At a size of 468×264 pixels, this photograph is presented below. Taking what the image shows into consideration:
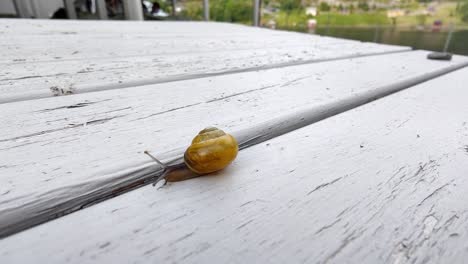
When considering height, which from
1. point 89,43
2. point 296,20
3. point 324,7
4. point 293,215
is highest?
point 324,7

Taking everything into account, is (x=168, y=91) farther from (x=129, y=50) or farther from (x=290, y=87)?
(x=129, y=50)

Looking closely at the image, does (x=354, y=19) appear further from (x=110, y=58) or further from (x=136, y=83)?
(x=136, y=83)

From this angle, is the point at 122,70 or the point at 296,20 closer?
the point at 122,70

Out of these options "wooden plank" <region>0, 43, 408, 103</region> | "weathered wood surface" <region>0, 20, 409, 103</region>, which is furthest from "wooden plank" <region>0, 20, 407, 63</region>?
"wooden plank" <region>0, 43, 408, 103</region>

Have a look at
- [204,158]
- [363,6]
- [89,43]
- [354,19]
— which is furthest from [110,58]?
[363,6]

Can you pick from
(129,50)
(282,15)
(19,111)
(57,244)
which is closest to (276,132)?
(57,244)

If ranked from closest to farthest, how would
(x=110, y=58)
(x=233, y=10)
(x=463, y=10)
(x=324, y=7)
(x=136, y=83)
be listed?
(x=136, y=83) < (x=110, y=58) < (x=463, y=10) < (x=324, y=7) < (x=233, y=10)
